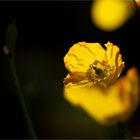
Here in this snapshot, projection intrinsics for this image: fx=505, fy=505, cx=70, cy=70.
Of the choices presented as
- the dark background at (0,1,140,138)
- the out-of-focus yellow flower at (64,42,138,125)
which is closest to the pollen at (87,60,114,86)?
the out-of-focus yellow flower at (64,42,138,125)

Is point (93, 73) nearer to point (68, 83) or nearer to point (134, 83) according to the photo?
point (68, 83)

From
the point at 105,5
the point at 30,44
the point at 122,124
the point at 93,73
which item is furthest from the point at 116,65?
the point at 30,44

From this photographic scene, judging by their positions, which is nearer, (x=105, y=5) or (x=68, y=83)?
(x=68, y=83)

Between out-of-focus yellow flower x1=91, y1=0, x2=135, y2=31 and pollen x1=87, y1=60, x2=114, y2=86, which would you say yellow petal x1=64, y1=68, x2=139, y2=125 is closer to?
pollen x1=87, y1=60, x2=114, y2=86

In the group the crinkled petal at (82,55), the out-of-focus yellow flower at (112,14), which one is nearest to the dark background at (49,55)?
the out-of-focus yellow flower at (112,14)

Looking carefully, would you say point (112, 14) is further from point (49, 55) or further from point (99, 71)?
point (99, 71)

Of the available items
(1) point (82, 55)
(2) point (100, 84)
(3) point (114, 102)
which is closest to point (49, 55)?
(1) point (82, 55)
